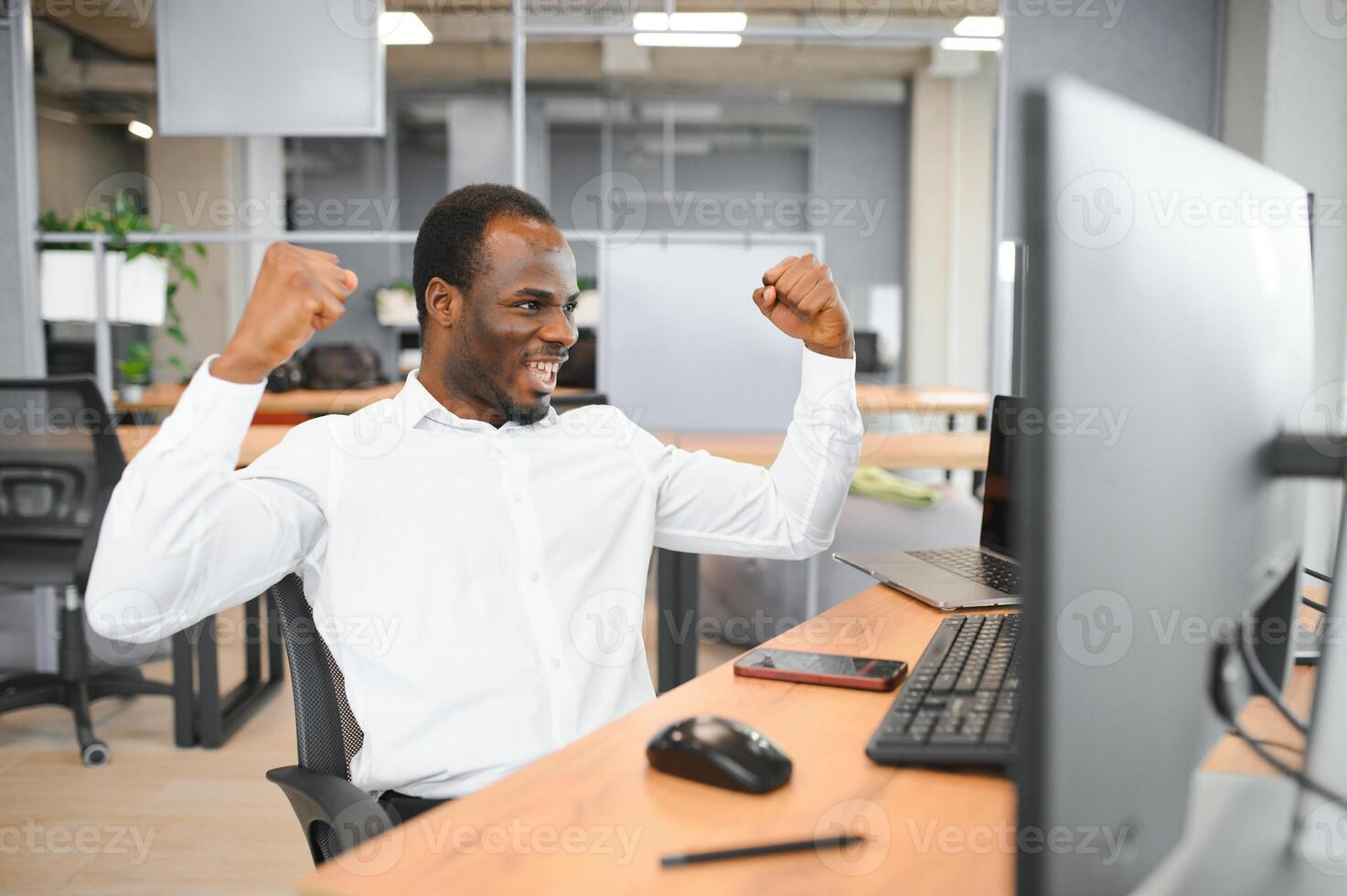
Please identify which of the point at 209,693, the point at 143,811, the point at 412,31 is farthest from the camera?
the point at 412,31

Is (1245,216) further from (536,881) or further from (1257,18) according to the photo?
(1257,18)

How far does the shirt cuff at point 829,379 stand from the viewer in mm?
1300

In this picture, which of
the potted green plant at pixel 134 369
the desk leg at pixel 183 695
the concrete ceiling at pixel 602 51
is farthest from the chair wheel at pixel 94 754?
the concrete ceiling at pixel 602 51

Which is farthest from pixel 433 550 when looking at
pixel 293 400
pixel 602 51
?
pixel 602 51

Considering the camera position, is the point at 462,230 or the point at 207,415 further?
the point at 462,230

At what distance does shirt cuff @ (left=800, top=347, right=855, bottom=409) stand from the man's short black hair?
1.27 ft

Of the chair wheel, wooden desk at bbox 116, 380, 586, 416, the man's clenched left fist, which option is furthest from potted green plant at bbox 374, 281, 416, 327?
the man's clenched left fist

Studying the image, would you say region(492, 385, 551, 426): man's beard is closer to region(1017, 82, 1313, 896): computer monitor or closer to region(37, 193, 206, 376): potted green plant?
region(1017, 82, 1313, 896): computer monitor

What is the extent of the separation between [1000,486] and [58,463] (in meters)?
2.32

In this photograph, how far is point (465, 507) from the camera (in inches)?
46.5

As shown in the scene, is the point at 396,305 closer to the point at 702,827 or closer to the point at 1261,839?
the point at 702,827

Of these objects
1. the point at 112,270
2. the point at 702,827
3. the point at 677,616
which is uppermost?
the point at 112,270

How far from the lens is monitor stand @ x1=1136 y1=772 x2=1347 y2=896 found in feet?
1.66

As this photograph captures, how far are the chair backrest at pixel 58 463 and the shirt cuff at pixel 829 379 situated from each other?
6.44 ft
